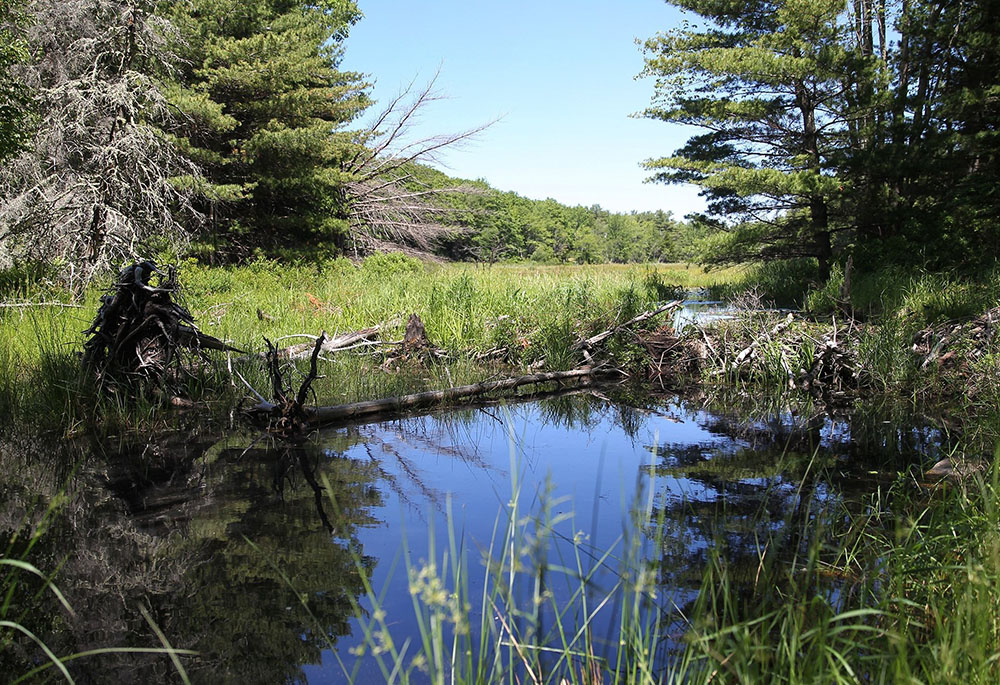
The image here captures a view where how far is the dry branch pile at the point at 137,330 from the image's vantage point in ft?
17.5

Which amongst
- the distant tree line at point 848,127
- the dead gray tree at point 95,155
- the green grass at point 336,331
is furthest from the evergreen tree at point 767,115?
the dead gray tree at point 95,155

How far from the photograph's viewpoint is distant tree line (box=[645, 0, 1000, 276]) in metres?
15.4

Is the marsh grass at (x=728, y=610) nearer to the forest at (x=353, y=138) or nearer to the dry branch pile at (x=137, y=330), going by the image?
the dry branch pile at (x=137, y=330)

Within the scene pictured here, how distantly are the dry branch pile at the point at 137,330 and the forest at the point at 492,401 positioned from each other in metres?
0.03

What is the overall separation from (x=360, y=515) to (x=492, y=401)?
11.1 ft

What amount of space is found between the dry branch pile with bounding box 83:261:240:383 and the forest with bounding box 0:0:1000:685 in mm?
32

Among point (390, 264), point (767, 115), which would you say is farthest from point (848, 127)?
point (390, 264)

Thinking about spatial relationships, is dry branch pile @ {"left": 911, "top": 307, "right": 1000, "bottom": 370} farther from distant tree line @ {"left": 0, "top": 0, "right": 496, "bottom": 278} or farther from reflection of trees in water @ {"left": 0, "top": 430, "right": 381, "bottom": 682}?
distant tree line @ {"left": 0, "top": 0, "right": 496, "bottom": 278}

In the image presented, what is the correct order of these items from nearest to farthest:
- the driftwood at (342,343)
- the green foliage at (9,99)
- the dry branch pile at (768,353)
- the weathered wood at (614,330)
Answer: the dry branch pile at (768,353), the driftwood at (342,343), the weathered wood at (614,330), the green foliage at (9,99)

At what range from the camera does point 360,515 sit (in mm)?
3883

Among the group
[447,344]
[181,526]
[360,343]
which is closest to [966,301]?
[447,344]

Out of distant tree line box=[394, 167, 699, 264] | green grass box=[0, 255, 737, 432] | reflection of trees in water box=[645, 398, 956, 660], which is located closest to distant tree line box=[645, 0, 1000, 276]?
green grass box=[0, 255, 737, 432]

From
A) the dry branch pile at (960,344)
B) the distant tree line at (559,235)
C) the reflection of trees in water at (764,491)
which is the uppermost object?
the distant tree line at (559,235)

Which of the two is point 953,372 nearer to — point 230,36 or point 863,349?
point 863,349
